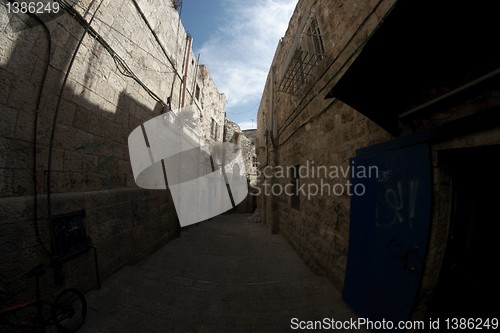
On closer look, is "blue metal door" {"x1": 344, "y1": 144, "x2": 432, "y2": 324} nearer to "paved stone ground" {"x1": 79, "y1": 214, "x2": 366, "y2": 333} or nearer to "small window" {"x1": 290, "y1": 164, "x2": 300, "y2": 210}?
"paved stone ground" {"x1": 79, "y1": 214, "x2": 366, "y2": 333}

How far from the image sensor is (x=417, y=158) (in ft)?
6.59

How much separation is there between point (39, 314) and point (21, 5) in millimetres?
3343

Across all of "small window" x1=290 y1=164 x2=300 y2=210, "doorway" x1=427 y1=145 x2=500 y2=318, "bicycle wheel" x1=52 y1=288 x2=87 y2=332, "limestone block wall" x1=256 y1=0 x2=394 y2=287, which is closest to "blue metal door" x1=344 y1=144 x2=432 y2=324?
"doorway" x1=427 y1=145 x2=500 y2=318

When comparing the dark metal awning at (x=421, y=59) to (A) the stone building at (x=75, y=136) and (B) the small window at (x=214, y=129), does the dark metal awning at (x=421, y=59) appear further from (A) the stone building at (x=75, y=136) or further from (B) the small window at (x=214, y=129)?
(B) the small window at (x=214, y=129)

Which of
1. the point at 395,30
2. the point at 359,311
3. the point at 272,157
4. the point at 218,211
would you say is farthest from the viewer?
the point at 218,211

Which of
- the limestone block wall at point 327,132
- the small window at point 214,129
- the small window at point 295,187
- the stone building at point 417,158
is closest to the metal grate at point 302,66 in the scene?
the limestone block wall at point 327,132

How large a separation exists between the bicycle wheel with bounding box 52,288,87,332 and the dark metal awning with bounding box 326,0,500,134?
12.6ft

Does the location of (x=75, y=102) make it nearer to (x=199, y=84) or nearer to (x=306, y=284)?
(x=306, y=284)

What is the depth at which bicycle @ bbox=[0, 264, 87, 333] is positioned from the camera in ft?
6.83

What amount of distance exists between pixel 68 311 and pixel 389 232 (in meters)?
3.63

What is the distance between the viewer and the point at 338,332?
252cm

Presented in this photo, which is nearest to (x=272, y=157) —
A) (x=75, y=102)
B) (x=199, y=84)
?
(x=199, y=84)

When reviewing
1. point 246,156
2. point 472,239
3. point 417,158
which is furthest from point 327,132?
point 246,156

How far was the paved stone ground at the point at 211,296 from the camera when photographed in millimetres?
2650
